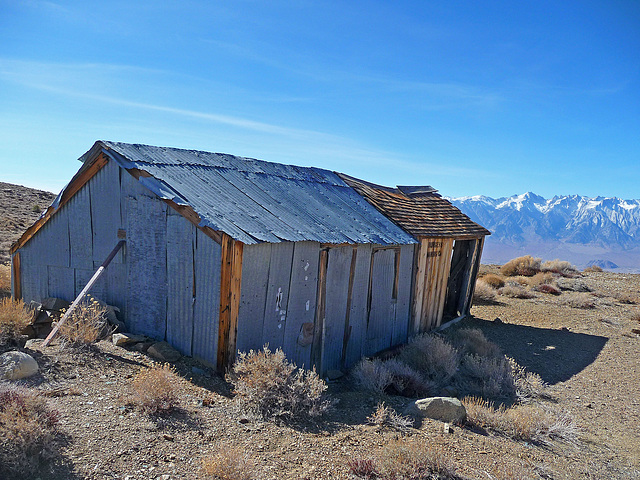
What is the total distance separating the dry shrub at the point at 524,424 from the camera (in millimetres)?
5629

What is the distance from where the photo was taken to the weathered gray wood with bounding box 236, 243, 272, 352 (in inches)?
249

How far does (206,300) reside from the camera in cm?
639

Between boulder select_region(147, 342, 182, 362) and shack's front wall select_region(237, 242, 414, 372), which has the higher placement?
shack's front wall select_region(237, 242, 414, 372)

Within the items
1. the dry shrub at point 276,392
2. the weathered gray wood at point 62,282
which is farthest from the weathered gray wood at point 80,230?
the dry shrub at point 276,392

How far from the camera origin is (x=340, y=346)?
26.9 feet

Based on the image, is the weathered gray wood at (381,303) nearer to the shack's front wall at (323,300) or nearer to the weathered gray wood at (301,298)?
the shack's front wall at (323,300)

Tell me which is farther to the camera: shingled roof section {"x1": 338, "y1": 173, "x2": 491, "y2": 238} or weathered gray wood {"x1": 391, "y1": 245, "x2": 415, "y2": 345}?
shingled roof section {"x1": 338, "y1": 173, "x2": 491, "y2": 238}

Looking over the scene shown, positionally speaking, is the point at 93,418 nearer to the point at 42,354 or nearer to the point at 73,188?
the point at 42,354

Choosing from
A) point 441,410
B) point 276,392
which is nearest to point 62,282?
point 276,392

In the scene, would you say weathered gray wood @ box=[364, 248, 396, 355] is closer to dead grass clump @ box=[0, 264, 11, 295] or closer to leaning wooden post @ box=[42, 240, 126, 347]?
leaning wooden post @ box=[42, 240, 126, 347]

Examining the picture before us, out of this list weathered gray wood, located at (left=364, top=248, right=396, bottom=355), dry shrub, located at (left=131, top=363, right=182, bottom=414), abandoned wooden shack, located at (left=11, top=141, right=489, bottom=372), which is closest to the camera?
dry shrub, located at (left=131, top=363, right=182, bottom=414)

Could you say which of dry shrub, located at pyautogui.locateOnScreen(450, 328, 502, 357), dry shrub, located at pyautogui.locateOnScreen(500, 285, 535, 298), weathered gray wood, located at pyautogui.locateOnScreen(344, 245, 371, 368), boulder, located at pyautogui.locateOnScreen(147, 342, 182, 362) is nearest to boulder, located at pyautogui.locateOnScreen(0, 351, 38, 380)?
boulder, located at pyautogui.locateOnScreen(147, 342, 182, 362)

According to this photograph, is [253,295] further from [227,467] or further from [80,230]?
[80,230]

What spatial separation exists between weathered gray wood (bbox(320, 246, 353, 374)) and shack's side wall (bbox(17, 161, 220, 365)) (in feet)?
7.15
